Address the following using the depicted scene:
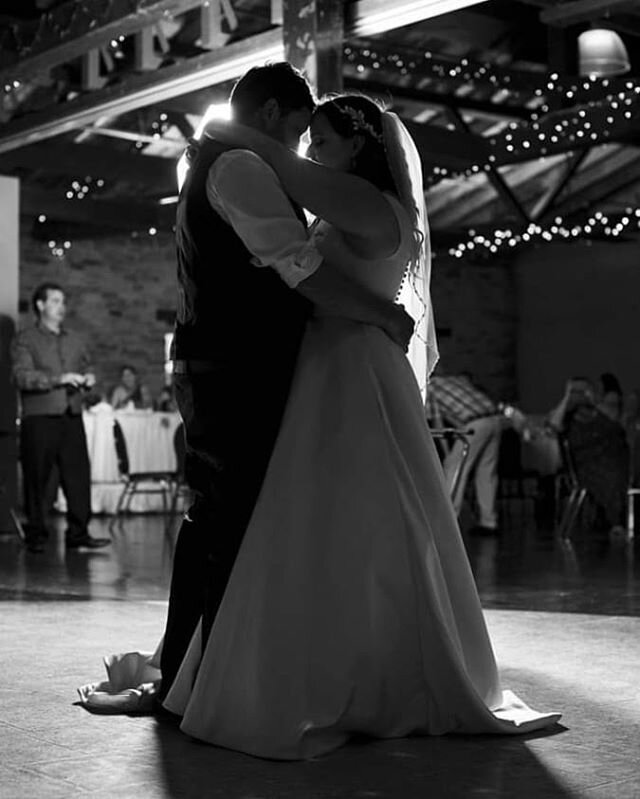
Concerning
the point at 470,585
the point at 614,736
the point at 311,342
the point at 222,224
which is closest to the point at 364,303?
the point at 311,342

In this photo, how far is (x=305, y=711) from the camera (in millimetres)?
2758

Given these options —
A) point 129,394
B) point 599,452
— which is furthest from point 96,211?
point 599,452

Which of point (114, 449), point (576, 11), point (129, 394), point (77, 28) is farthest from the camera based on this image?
point (129, 394)

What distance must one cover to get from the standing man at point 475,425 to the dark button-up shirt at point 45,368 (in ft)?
7.76

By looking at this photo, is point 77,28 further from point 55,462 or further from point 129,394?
point 129,394

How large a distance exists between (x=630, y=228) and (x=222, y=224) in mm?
11563

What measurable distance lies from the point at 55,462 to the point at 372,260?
554 centimetres

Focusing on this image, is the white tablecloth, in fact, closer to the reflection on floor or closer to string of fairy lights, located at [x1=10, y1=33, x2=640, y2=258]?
string of fairy lights, located at [x1=10, y1=33, x2=640, y2=258]

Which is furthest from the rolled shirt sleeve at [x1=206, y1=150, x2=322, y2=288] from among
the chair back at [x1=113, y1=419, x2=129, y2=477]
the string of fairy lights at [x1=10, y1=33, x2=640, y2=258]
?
the chair back at [x1=113, y1=419, x2=129, y2=477]

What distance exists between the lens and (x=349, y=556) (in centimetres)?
287

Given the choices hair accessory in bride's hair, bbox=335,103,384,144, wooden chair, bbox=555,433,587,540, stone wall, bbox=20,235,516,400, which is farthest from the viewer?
stone wall, bbox=20,235,516,400

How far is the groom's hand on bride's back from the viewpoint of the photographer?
301cm

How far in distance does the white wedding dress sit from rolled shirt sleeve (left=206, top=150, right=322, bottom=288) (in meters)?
0.17

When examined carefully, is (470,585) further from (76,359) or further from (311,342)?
(76,359)
